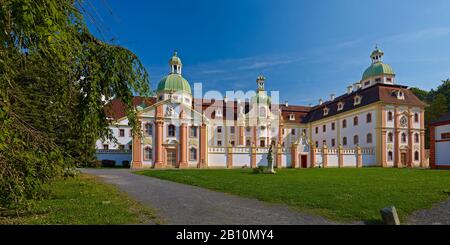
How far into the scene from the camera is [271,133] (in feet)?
193

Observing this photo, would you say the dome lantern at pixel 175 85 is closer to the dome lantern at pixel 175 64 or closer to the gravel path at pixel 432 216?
the dome lantern at pixel 175 64

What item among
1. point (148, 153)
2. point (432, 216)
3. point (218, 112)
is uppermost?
point (218, 112)

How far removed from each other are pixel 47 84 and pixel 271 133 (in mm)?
53376

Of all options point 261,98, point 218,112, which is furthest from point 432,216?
point 261,98

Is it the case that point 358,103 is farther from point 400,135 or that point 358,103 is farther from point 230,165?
point 230,165

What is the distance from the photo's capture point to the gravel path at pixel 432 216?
6910mm

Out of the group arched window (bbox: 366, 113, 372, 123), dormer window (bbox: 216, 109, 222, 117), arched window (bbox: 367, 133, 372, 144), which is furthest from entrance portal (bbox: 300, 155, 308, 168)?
dormer window (bbox: 216, 109, 222, 117)

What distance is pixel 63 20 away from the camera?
4395 mm

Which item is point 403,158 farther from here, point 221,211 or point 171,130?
point 221,211

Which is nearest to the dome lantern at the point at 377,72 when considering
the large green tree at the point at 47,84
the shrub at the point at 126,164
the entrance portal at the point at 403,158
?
the entrance portal at the point at 403,158

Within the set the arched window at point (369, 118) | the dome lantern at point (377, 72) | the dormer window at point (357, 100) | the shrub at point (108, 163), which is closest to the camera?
the shrub at point (108, 163)

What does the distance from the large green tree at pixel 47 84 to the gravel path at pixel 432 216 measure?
7.24 metres
